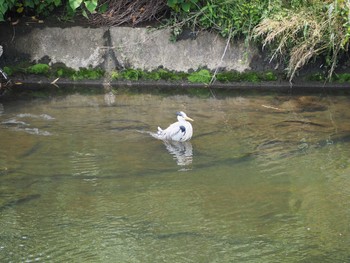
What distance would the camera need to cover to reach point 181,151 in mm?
8258

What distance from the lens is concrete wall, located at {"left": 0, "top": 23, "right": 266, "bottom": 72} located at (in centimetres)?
1106

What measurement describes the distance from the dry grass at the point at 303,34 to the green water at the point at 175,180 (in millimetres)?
604

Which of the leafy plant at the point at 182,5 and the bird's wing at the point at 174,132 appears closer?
the bird's wing at the point at 174,132

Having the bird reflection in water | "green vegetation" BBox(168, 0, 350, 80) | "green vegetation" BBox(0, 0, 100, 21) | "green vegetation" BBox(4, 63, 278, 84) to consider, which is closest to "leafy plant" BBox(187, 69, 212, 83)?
"green vegetation" BBox(4, 63, 278, 84)

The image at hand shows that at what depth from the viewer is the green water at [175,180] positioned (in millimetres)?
5797

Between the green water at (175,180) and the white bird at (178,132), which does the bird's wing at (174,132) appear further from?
the green water at (175,180)

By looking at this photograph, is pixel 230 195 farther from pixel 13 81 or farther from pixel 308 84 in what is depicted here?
pixel 13 81

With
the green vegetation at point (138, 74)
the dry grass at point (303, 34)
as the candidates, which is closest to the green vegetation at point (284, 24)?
the dry grass at point (303, 34)

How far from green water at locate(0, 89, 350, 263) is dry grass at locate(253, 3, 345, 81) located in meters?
0.60

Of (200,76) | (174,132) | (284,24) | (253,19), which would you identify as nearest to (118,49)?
(200,76)

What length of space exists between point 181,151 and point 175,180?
1.08m

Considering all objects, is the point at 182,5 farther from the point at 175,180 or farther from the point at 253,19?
the point at 175,180

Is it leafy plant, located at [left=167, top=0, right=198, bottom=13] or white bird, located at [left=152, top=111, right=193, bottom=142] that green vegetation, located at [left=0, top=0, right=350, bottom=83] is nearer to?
leafy plant, located at [left=167, top=0, right=198, bottom=13]

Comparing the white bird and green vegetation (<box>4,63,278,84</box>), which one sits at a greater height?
green vegetation (<box>4,63,278,84</box>)
